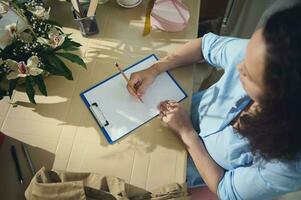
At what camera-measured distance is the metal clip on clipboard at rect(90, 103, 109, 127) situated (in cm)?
98

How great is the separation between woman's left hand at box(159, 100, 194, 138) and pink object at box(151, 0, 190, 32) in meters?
0.29

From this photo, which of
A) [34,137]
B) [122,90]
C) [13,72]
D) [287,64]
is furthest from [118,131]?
[287,64]

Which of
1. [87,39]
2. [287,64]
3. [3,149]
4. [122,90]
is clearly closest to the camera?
[287,64]

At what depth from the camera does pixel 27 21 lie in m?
0.99

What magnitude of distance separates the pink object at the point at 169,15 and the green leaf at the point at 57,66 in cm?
35

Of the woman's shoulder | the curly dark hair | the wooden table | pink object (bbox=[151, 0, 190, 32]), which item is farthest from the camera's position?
pink object (bbox=[151, 0, 190, 32])

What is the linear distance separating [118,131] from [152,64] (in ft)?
0.86

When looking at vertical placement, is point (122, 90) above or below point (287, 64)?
below

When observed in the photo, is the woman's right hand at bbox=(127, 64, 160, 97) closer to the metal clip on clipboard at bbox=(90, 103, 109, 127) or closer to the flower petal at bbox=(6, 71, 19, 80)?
the metal clip on clipboard at bbox=(90, 103, 109, 127)

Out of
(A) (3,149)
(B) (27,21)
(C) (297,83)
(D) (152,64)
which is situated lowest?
(A) (3,149)

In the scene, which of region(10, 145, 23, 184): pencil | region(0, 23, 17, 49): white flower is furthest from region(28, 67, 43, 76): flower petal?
region(10, 145, 23, 184): pencil

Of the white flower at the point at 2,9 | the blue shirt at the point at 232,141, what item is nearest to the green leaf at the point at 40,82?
the white flower at the point at 2,9

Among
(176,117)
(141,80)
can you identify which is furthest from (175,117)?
(141,80)

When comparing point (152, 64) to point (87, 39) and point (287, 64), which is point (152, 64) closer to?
point (87, 39)
